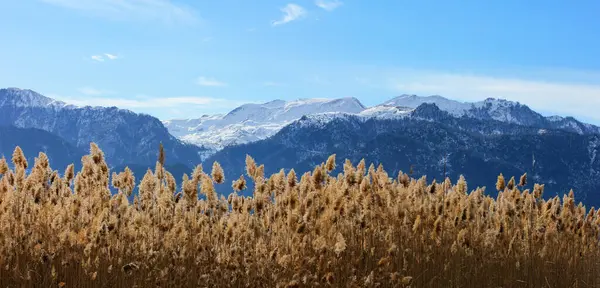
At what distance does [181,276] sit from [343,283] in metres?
1.79

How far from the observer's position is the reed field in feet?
20.6

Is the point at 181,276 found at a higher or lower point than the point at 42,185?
lower

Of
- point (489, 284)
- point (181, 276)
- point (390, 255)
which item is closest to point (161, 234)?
point (181, 276)

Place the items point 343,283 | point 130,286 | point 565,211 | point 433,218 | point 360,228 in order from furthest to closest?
point 565,211 < point 433,218 < point 360,228 < point 343,283 < point 130,286

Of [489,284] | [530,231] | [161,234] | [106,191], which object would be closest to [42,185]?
[106,191]

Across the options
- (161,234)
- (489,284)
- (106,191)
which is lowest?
(489,284)

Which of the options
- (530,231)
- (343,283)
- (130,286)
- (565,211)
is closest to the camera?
(130,286)

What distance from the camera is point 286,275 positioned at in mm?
6574

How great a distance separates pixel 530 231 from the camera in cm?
898

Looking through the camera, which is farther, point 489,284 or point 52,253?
point 489,284

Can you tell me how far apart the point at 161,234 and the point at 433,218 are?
3556 millimetres

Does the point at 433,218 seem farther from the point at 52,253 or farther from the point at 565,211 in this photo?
the point at 52,253

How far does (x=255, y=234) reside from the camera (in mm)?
6898

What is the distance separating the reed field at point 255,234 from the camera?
6281mm
